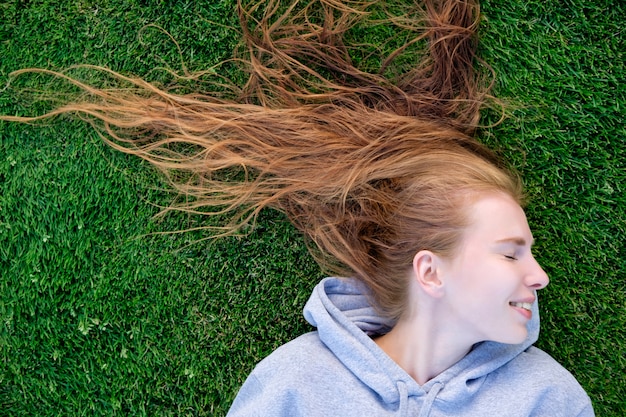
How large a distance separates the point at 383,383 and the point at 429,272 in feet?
1.33

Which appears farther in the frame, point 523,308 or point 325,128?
point 325,128

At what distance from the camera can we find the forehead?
6.52 ft

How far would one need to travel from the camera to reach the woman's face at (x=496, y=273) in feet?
6.48

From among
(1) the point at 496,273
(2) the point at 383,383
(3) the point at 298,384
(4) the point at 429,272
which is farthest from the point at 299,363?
(1) the point at 496,273

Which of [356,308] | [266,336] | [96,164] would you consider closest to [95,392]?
[266,336]

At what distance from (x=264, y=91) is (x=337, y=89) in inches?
10.9

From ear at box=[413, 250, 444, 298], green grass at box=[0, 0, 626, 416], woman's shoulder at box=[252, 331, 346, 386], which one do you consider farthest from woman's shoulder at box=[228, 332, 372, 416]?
ear at box=[413, 250, 444, 298]

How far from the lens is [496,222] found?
6.56 feet

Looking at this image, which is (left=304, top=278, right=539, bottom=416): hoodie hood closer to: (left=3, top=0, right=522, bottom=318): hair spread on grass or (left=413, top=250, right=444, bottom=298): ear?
(left=3, top=0, right=522, bottom=318): hair spread on grass

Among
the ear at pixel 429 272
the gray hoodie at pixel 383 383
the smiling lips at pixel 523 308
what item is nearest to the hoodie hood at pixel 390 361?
the gray hoodie at pixel 383 383

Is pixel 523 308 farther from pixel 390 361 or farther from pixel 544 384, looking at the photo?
pixel 390 361

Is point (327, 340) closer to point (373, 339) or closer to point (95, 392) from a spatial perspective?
point (373, 339)

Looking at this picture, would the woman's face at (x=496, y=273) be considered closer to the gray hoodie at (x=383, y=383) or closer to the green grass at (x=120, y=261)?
the gray hoodie at (x=383, y=383)

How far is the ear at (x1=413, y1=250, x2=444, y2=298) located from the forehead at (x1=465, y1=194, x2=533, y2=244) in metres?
0.13
